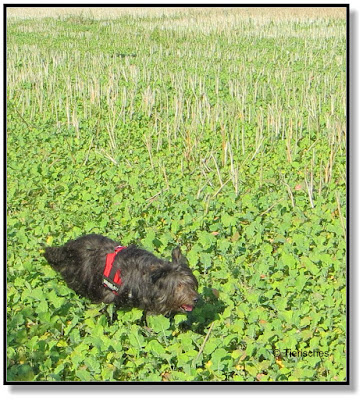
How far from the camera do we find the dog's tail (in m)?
6.13

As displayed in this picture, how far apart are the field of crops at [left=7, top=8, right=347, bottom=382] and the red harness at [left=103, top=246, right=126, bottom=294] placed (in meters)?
0.28

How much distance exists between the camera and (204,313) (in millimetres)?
5410

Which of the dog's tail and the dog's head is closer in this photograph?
the dog's head

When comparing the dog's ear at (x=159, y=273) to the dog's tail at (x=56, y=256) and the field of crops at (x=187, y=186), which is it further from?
the dog's tail at (x=56, y=256)

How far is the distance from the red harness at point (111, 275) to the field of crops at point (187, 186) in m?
0.28

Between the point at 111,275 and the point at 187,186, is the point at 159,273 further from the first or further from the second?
the point at 187,186

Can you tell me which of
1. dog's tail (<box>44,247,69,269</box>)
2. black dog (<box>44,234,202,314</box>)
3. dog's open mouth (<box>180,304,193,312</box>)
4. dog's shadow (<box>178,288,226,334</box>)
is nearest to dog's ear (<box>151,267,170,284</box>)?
black dog (<box>44,234,202,314</box>)

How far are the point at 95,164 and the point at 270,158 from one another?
2817mm

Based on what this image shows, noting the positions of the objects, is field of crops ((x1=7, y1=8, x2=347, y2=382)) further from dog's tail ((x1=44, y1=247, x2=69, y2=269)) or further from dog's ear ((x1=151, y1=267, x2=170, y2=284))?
dog's ear ((x1=151, y1=267, x2=170, y2=284))

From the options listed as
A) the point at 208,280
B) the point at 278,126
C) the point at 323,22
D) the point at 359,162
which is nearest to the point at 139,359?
the point at 208,280

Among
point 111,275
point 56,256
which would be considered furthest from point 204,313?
point 56,256

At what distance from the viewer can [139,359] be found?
473 centimetres

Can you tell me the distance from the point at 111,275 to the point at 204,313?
94 centimetres

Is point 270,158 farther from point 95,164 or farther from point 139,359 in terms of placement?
point 139,359
